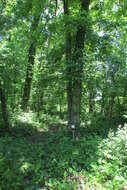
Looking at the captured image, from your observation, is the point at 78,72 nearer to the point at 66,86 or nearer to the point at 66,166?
the point at 66,86

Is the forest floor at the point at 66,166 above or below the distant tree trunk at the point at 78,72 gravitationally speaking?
below

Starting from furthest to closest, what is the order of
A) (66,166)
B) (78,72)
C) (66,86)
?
1. (66,86)
2. (78,72)
3. (66,166)

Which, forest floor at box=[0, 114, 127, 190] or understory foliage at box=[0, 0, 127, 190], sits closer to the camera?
forest floor at box=[0, 114, 127, 190]

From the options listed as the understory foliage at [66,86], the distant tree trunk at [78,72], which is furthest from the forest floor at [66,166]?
the distant tree trunk at [78,72]

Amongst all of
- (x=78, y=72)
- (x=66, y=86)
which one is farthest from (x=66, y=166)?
(x=66, y=86)

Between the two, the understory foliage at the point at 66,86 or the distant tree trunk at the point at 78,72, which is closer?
the understory foliage at the point at 66,86

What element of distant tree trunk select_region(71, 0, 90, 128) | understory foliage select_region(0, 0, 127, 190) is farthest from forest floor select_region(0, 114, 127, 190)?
distant tree trunk select_region(71, 0, 90, 128)

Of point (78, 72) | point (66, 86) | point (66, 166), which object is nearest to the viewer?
point (66, 166)

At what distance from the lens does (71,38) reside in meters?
8.98

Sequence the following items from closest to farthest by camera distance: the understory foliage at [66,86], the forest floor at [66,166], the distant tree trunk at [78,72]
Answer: the forest floor at [66,166] → the understory foliage at [66,86] → the distant tree trunk at [78,72]

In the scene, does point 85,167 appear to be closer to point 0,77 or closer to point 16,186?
point 16,186

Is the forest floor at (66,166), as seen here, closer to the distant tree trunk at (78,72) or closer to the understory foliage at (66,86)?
the understory foliage at (66,86)

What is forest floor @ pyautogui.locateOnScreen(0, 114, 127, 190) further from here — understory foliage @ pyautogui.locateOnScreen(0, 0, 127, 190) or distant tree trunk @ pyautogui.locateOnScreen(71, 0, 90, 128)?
distant tree trunk @ pyautogui.locateOnScreen(71, 0, 90, 128)

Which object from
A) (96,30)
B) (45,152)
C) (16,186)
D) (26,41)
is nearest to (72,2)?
(96,30)
